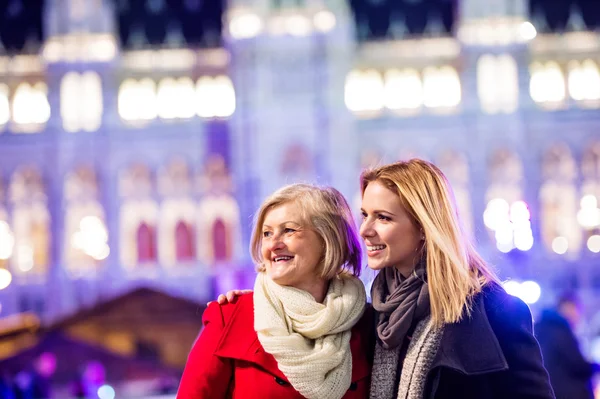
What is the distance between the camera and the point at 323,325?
2562mm

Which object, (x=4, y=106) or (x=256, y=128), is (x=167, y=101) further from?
(x=4, y=106)

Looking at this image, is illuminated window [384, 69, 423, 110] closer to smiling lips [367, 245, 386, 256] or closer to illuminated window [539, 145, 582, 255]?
illuminated window [539, 145, 582, 255]

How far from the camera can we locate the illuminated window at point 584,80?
30.0m

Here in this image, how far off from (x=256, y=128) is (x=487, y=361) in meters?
25.8

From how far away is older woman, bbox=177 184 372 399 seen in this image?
2549mm

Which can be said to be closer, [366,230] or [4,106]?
[366,230]

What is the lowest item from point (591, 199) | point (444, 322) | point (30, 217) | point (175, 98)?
point (30, 217)

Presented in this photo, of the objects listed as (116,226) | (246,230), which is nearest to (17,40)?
(116,226)

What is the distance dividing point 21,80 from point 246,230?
11.5m

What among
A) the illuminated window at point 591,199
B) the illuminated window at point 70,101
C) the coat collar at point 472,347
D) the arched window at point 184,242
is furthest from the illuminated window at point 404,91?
the coat collar at point 472,347

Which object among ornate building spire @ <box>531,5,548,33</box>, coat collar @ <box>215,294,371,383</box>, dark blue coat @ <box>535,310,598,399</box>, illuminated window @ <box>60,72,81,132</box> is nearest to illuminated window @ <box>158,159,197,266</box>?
illuminated window @ <box>60,72,81,132</box>

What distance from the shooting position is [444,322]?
2549 millimetres

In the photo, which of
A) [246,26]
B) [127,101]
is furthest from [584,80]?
[127,101]

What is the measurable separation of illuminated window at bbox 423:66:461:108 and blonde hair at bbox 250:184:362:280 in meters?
28.4
